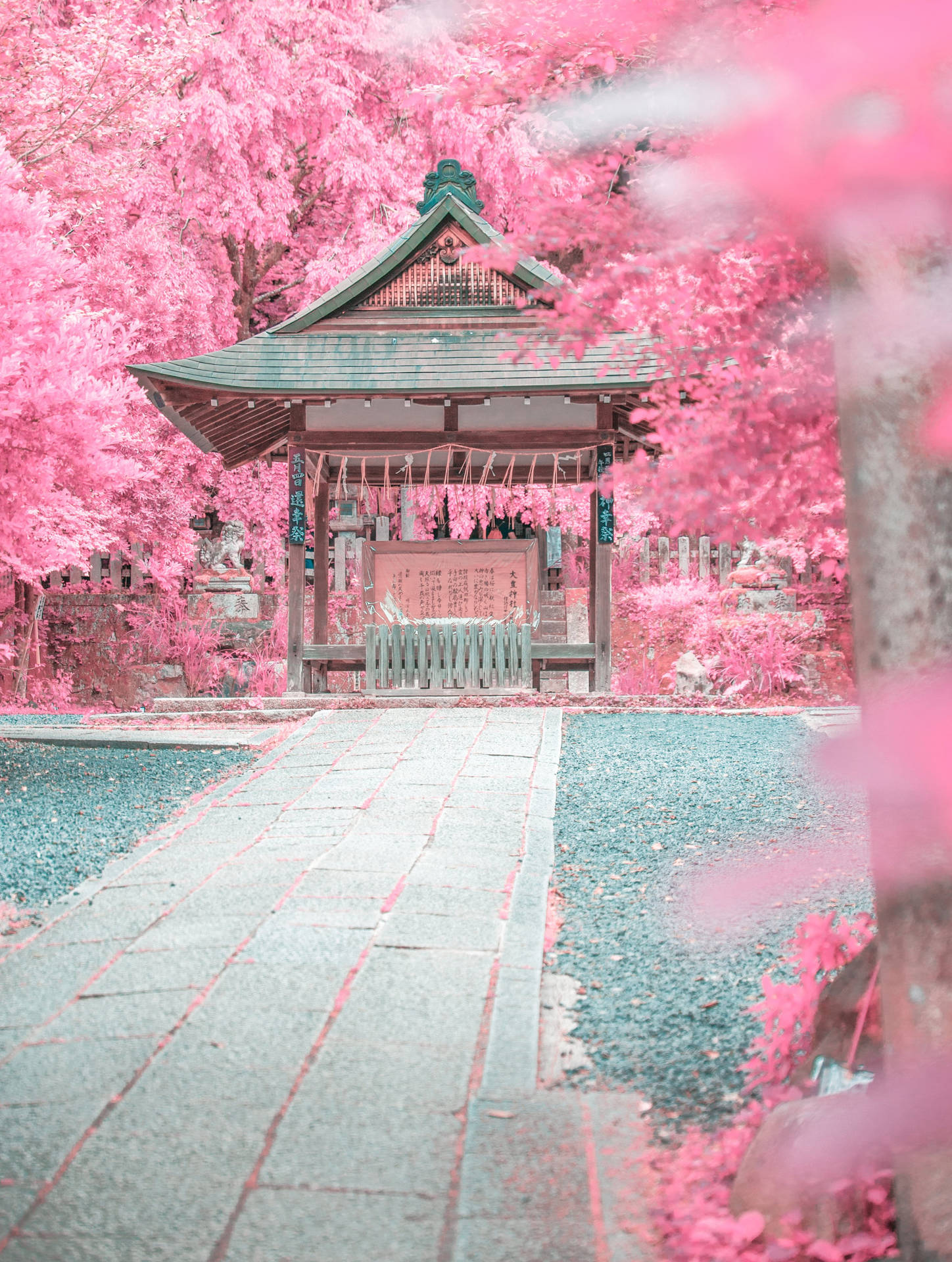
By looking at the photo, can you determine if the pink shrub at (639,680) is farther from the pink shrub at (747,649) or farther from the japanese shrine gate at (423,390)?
the japanese shrine gate at (423,390)

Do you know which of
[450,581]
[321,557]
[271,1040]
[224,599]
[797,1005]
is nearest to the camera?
[797,1005]

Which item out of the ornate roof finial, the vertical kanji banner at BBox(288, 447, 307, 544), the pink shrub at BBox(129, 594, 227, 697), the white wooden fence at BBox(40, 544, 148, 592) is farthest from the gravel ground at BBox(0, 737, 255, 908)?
the white wooden fence at BBox(40, 544, 148, 592)

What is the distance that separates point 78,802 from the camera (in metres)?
5.64

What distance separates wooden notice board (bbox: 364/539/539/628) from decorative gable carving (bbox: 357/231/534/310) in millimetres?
2308

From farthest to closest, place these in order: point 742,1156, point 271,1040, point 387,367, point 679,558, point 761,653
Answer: point 679,558 < point 761,653 < point 387,367 < point 271,1040 < point 742,1156

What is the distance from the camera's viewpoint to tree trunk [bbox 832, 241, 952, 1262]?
1.68 metres

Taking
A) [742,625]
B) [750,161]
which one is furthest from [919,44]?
[742,625]

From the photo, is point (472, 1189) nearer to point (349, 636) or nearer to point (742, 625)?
point (742, 625)

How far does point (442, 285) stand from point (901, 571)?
347 inches

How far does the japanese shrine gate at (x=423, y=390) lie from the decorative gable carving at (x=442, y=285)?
0.01m

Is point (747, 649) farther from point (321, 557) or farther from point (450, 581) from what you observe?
point (321, 557)

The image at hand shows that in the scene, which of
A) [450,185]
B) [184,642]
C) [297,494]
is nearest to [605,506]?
[297,494]

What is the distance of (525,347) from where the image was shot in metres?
3.25

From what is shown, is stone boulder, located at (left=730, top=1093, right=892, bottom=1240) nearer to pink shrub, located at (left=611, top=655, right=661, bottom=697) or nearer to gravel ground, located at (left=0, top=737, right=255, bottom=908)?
gravel ground, located at (left=0, top=737, right=255, bottom=908)
